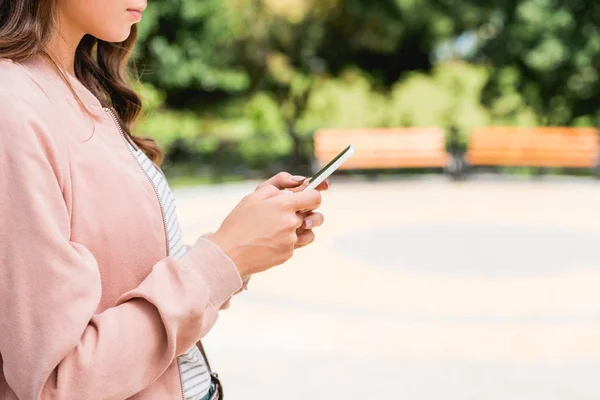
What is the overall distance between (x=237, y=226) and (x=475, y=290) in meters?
6.60

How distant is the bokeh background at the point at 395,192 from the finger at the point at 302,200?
886mm

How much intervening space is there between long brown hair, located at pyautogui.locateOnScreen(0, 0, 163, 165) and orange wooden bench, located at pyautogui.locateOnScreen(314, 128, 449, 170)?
15.2 m

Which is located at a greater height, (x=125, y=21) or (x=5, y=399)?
(x=125, y=21)

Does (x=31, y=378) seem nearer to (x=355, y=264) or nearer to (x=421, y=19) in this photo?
(x=355, y=264)

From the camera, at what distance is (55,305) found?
1.06m

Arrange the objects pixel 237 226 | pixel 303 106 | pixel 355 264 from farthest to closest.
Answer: pixel 303 106 < pixel 355 264 < pixel 237 226

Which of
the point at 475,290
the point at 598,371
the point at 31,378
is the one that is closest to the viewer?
the point at 31,378

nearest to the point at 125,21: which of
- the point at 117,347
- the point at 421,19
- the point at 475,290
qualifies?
the point at 117,347

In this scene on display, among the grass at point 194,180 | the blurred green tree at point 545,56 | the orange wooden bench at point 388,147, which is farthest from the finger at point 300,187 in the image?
the blurred green tree at point 545,56

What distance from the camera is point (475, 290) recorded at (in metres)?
7.51

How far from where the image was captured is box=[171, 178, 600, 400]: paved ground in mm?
5281

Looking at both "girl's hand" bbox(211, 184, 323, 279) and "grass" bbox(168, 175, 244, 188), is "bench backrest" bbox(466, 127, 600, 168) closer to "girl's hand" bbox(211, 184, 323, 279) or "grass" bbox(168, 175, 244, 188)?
"grass" bbox(168, 175, 244, 188)

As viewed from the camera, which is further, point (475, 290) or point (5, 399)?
point (475, 290)

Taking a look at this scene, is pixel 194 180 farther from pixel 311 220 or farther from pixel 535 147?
pixel 311 220
